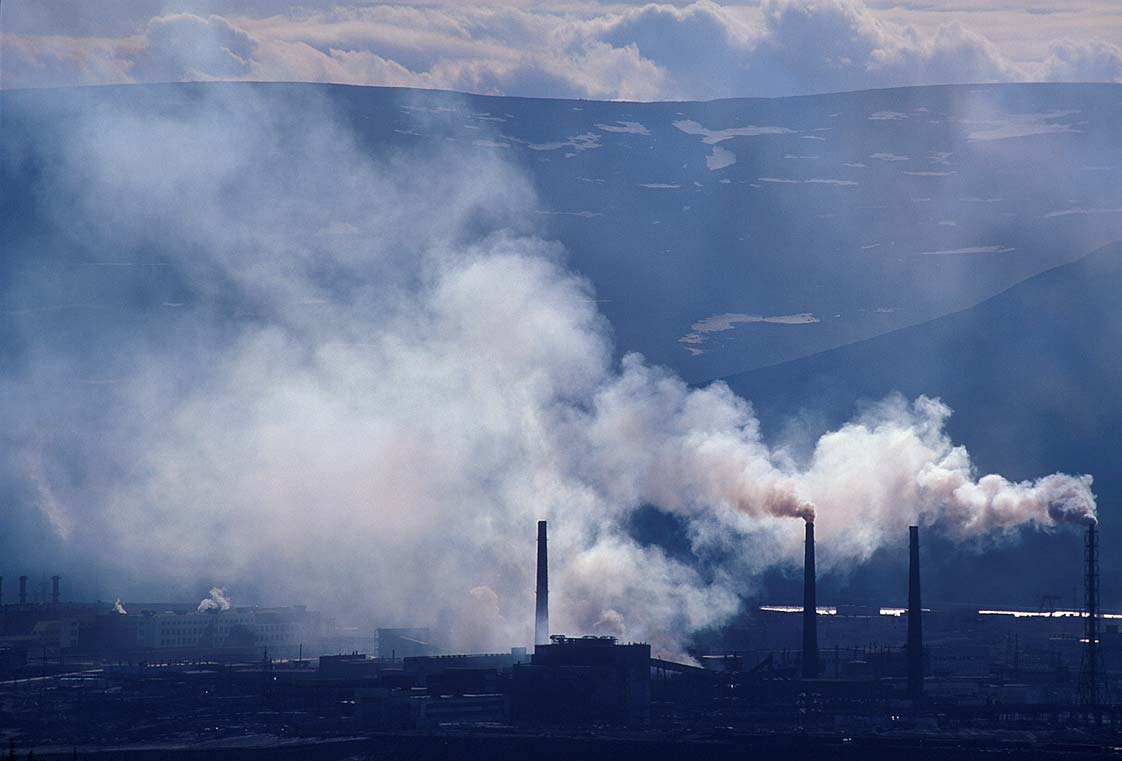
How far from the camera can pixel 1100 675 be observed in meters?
79.7

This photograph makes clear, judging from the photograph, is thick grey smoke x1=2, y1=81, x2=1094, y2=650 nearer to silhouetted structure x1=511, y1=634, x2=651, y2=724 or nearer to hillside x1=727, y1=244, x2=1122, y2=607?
hillside x1=727, y1=244, x2=1122, y2=607

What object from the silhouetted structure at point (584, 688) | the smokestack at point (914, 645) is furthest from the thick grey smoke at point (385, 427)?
the silhouetted structure at point (584, 688)

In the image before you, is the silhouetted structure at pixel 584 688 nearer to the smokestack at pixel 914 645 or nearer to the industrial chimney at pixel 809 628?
the industrial chimney at pixel 809 628

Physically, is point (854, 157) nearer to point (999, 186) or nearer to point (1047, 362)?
point (999, 186)

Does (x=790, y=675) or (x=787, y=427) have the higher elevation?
(x=787, y=427)

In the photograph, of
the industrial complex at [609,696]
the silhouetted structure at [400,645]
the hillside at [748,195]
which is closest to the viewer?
the industrial complex at [609,696]

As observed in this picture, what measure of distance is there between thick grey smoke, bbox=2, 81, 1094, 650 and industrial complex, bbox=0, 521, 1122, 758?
6.32 m

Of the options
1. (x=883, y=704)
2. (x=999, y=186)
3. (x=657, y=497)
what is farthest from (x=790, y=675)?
(x=999, y=186)

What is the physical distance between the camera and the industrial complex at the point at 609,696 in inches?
2571

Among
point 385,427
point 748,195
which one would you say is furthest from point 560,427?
point 748,195

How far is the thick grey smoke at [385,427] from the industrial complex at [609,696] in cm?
632

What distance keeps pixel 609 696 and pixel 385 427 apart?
5462 centimetres

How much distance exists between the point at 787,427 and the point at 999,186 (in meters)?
49.3

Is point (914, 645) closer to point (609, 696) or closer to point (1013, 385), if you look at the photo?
point (609, 696)
